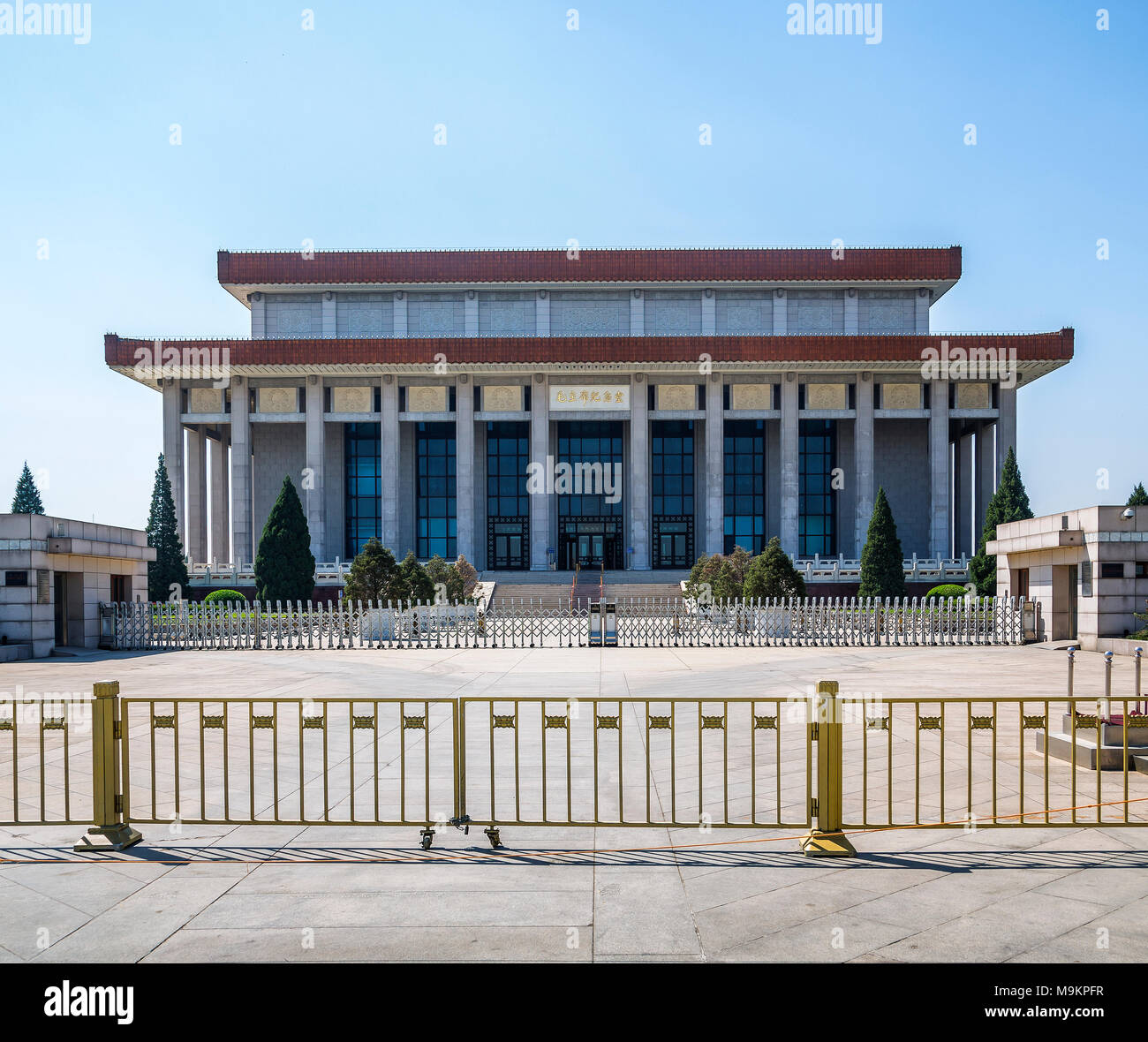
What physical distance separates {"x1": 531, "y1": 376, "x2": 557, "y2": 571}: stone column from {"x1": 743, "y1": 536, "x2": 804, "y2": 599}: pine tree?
75.7 ft

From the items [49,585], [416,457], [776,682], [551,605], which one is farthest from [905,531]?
[49,585]

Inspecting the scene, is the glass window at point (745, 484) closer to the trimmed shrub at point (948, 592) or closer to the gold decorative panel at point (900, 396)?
the gold decorative panel at point (900, 396)

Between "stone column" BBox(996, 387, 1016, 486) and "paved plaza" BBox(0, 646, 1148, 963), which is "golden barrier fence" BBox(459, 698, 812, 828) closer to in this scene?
"paved plaza" BBox(0, 646, 1148, 963)

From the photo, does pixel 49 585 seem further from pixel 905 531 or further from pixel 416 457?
pixel 905 531

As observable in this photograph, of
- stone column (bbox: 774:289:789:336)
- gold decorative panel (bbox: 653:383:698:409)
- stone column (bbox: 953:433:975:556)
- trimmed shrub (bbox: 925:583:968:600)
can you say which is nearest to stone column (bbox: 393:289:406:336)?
gold decorative panel (bbox: 653:383:698:409)

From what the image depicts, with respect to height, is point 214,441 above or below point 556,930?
above

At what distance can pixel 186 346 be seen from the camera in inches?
1989

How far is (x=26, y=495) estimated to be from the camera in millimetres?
72500

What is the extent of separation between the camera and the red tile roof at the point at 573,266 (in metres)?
55.7

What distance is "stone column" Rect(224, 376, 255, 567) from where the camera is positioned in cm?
5197

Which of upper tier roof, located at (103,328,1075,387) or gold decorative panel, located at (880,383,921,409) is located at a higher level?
upper tier roof, located at (103,328,1075,387)

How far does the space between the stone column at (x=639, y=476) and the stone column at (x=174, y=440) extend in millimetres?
27198

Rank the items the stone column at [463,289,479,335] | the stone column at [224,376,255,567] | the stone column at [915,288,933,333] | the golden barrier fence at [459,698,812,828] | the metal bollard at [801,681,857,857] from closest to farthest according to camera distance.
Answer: the metal bollard at [801,681,857,857], the golden barrier fence at [459,698,812,828], the stone column at [224,376,255,567], the stone column at [463,289,479,335], the stone column at [915,288,933,333]
